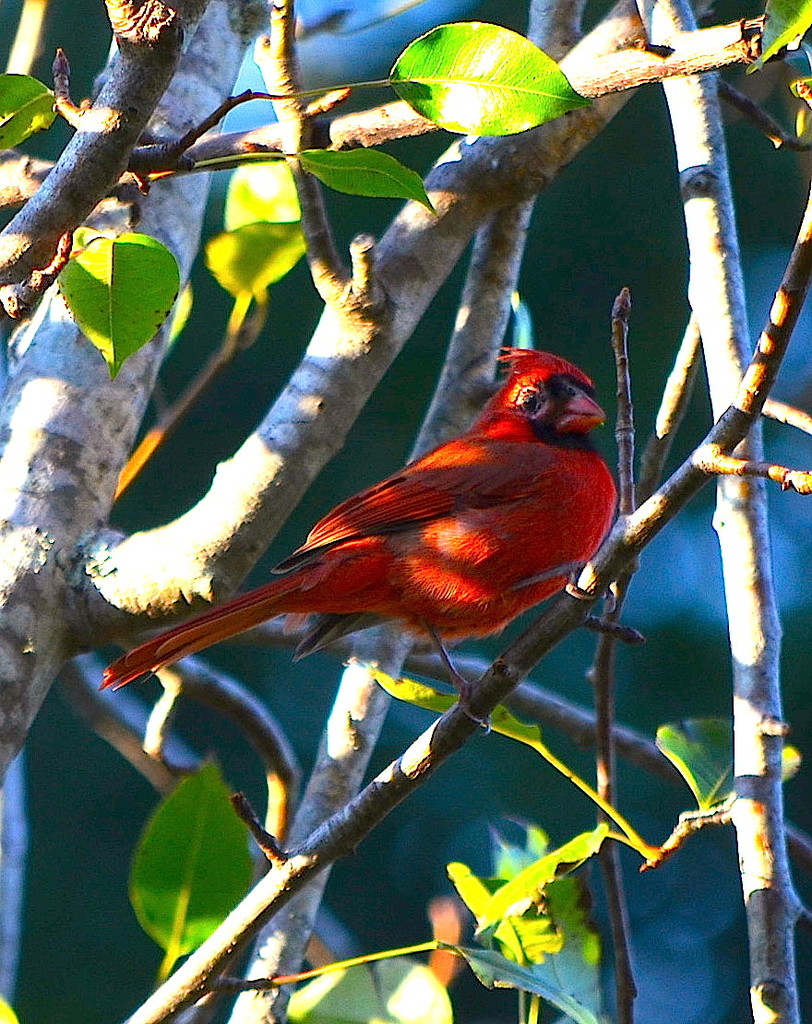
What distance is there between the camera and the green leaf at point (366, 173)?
159 centimetres

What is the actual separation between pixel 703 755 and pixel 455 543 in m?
0.89

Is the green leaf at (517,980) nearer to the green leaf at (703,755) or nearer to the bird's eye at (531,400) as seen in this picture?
the green leaf at (703,755)

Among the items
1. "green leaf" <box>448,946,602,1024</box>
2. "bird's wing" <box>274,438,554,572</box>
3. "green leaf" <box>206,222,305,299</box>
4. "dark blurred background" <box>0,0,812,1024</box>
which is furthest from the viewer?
"dark blurred background" <box>0,0,812,1024</box>

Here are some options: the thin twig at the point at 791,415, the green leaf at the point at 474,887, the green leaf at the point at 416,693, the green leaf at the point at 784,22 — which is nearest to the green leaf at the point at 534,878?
the green leaf at the point at 474,887

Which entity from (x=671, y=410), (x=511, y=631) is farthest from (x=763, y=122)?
(x=511, y=631)

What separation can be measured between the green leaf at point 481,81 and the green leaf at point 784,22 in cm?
20

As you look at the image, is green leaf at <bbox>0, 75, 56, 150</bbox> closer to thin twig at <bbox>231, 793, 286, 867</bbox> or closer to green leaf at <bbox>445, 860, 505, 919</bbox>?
thin twig at <bbox>231, 793, 286, 867</bbox>

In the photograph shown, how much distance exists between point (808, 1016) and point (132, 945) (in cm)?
273

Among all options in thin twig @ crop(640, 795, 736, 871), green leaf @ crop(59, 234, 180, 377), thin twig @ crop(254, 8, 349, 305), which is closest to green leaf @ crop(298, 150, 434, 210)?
thin twig @ crop(254, 8, 349, 305)

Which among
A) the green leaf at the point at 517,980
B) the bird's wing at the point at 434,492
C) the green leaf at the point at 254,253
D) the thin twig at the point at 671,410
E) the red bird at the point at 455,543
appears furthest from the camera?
the green leaf at the point at 254,253

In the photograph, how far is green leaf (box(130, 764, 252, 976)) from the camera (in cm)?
213

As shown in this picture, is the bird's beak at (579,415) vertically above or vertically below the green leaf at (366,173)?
below

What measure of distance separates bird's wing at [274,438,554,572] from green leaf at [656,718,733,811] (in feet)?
2.88

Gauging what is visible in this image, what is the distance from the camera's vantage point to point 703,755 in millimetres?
2041
